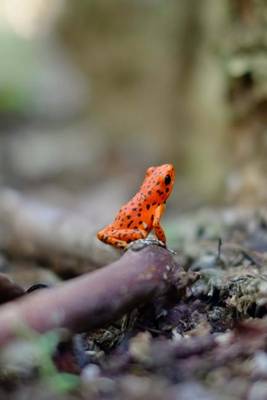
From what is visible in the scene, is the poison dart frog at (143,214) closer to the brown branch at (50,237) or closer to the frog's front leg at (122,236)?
the frog's front leg at (122,236)

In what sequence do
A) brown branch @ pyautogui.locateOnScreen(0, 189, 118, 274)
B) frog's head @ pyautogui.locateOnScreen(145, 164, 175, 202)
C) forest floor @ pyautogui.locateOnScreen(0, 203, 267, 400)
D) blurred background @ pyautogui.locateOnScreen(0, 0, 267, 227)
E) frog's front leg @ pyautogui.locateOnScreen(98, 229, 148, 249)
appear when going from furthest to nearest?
blurred background @ pyautogui.locateOnScreen(0, 0, 267, 227) → brown branch @ pyautogui.locateOnScreen(0, 189, 118, 274) → frog's head @ pyautogui.locateOnScreen(145, 164, 175, 202) → frog's front leg @ pyautogui.locateOnScreen(98, 229, 148, 249) → forest floor @ pyautogui.locateOnScreen(0, 203, 267, 400)

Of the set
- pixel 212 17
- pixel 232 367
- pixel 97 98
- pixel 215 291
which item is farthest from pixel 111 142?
pixel 232 367

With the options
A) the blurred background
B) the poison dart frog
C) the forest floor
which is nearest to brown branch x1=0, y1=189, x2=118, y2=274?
the poison dart frog

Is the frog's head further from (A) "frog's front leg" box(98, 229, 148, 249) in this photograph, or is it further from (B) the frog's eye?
(A) "frog's front leg" box(98, 229, 148, 249)

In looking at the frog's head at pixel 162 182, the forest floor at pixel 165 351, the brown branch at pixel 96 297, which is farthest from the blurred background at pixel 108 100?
the brown branch at pixel 96 297

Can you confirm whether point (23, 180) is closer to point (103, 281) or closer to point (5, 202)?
point (5, 202)

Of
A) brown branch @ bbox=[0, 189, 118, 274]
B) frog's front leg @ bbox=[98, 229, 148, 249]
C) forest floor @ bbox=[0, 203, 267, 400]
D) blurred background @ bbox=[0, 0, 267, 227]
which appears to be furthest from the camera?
blurred background @ bbox=[0, 0, 267, 227]

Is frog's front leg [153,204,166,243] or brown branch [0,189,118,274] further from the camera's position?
brown branch [0,189,118,274]
